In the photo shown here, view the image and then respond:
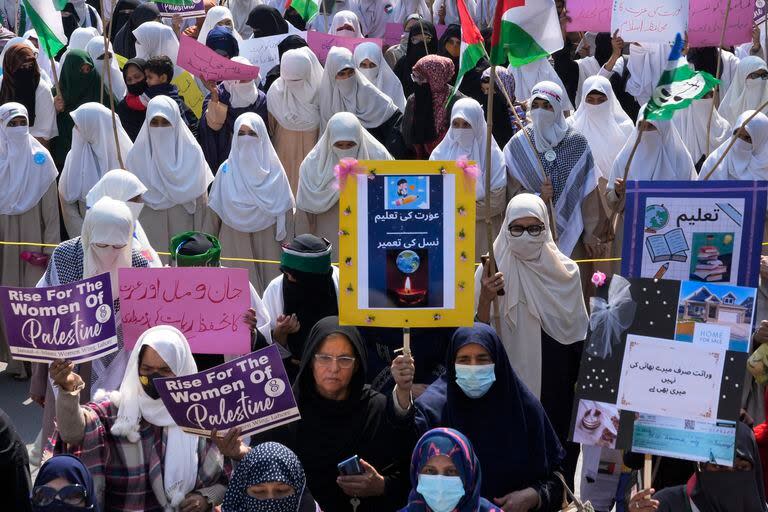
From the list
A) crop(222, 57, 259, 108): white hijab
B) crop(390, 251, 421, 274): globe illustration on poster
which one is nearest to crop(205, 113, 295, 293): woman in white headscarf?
crop(222, 57, 259, 108): white hijab

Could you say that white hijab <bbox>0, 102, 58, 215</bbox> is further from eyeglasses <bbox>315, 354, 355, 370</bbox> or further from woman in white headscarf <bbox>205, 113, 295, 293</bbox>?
eyeglasses <bbox>315, 354, 355, 370</bbox>

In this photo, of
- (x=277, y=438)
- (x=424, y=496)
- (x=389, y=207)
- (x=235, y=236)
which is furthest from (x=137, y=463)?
(x=235, y=236)

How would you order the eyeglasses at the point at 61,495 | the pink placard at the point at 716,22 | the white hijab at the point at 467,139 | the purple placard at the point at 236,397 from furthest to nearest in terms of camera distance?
the pink placard at the point at 716,22, the white hijab at the point at 467,139, the purple placard at the point at 236,397, the eyeglasses at the point at 61,495

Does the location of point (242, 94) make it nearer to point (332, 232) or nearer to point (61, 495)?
point (332, 232)

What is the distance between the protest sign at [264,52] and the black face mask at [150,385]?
6155 mm

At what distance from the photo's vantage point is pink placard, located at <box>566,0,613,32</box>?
10852 millimetres

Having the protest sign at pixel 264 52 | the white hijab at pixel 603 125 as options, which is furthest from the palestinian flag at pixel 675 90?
the protest sign at pixel 264 52

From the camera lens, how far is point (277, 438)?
4938 mm

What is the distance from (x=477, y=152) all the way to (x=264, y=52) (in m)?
3.00

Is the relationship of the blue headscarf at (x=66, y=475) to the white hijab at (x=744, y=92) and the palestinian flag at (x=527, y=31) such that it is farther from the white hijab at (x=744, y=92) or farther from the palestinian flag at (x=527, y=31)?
the white hijab at (x=744, y=92)

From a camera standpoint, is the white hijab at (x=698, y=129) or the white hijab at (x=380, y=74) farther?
the white hijab at (x=380, y=74)

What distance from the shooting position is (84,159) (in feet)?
28.2

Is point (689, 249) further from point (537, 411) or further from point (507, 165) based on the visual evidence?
point (507, 165)

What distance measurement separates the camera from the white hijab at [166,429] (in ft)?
15.4
